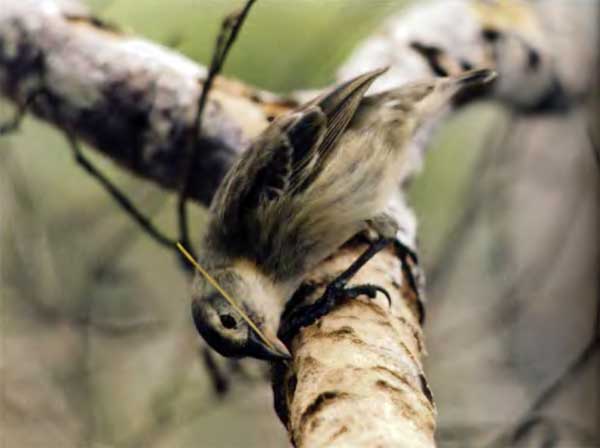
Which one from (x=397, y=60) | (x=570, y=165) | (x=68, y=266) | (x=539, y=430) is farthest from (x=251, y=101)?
(x=570, y=165)

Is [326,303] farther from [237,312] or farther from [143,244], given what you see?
[143,244]

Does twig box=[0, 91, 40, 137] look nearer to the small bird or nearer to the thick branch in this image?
the thick branch

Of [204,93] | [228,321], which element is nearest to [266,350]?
[228,321]

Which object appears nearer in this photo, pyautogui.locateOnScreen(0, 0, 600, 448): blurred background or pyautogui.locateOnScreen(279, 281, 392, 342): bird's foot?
pyautogui.locateOnScreen(279, 281, 392, 342): bird's foot

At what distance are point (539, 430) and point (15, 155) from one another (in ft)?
3.35

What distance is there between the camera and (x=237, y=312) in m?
0.95

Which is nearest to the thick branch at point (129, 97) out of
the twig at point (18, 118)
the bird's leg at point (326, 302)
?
the twig at point (18, 118)

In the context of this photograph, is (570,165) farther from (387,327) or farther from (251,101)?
(387,327)

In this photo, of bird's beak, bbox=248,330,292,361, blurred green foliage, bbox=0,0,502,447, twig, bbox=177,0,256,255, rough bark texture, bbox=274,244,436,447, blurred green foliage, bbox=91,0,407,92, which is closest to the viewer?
rough bark texture, bbox=274,244,436,447

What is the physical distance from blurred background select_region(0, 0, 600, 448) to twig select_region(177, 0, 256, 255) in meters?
0.07

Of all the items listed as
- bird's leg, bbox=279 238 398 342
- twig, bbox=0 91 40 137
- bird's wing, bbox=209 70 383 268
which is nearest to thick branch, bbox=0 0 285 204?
twig, bbox=0 91 40 137

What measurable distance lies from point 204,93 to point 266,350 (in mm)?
382

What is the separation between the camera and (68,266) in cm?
159

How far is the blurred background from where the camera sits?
4.37ft
